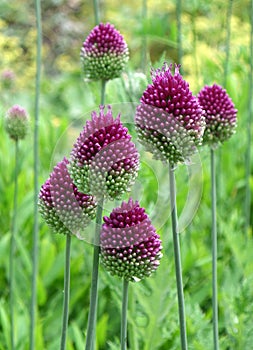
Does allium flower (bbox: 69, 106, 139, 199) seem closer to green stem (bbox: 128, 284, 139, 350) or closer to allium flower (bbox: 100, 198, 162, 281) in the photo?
allium flower (bbox: 100, 198, 162, 281)

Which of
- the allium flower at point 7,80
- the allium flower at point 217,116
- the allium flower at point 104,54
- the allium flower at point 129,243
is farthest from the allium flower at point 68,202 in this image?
the allium flower at point 7,80

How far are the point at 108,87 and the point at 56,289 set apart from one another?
0.80 m

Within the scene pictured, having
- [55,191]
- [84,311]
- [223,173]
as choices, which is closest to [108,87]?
[84,311]

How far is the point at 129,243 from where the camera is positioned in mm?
908

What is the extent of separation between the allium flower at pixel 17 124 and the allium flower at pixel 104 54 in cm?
22

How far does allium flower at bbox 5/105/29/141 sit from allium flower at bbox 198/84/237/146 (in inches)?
19.4

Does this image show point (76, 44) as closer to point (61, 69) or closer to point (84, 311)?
point (61, 69)

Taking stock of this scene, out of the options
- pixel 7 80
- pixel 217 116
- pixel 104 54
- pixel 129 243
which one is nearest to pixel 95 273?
pixel 129 243

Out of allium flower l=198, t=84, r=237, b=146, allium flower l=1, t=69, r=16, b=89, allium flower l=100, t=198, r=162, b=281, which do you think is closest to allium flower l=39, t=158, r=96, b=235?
allium flower l=100, t=198, r=162, b=281

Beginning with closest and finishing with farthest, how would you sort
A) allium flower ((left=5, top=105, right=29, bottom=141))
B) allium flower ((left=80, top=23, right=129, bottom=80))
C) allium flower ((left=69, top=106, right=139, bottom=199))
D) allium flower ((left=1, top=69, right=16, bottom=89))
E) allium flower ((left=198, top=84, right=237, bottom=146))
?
allium flower ((left=69, top=106, right=139, bottom=199)) → allium flower ((left=198, top=84, right=237, bottom=146)) → allium flower ((left=80, top=23, right=129, bottom=80)) → allium flower ((left=5, top=105, right=29, bottom=141)) → allium flower ((left=1, top=69, right=16, bottom=89))

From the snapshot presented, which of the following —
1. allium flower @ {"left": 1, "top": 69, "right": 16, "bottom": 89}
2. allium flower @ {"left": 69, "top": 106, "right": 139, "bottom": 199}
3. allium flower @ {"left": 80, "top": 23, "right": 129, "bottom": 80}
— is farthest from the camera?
allium flower @ {"left": 1, "top": 69, "right": 16, "bottom": 89}

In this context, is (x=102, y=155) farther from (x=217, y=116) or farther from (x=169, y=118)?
(x=217, y=116)

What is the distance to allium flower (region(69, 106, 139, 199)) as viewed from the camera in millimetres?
847

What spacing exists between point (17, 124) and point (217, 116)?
0.55m
